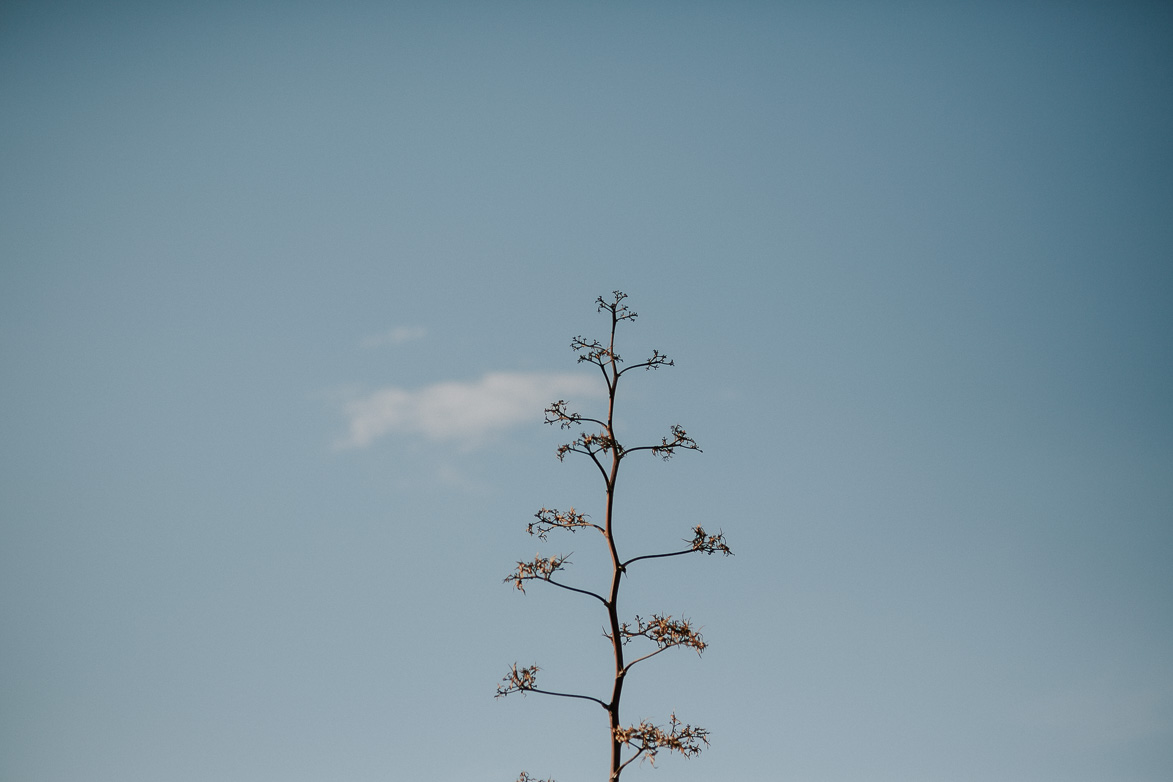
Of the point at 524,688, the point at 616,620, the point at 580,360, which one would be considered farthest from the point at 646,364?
the point at 524,688

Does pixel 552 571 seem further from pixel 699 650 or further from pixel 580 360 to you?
pixel 580 360

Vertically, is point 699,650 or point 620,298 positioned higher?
point 620,298

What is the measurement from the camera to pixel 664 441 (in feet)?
26.6

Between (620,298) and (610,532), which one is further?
(620,298)

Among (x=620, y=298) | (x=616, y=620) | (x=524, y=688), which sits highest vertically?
(x=620, y=298)

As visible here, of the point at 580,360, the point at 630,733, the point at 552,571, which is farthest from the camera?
the point at 580,360

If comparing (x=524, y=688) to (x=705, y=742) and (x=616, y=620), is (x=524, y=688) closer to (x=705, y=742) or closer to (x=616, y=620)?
(x=616, y=620)

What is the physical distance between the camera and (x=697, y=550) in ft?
26.1

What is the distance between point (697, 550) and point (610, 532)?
825 millimetres

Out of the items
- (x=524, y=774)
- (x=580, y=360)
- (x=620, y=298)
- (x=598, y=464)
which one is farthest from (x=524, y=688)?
(x=620, y=298)

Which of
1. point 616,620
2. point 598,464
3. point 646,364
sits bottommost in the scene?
point 616,620

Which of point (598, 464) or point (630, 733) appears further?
point (598, 464)

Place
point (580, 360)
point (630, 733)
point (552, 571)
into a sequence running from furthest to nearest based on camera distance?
1. point (580, 360)
2. point (552, 571)
3. point (630, 733)

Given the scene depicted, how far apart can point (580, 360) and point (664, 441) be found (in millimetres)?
1128
